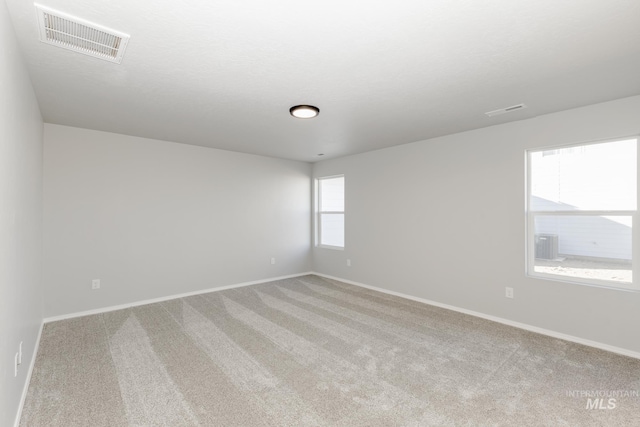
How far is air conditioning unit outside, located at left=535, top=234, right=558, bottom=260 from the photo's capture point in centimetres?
331

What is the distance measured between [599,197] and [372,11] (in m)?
3.09

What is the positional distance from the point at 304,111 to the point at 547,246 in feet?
10.2

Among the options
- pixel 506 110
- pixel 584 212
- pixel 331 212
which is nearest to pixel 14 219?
pixel 506 110

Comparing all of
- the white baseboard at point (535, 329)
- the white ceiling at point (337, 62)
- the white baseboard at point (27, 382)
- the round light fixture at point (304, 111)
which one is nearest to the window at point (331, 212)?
the white baseboard at point (535, 329)

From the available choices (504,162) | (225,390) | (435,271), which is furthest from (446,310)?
(225,390)

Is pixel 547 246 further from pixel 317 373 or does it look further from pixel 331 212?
pixel 331 212

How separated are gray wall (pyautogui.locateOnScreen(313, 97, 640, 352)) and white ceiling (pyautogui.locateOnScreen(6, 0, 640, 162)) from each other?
0.99 ft

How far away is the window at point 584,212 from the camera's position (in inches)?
113

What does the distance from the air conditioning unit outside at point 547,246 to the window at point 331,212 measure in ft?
10.5

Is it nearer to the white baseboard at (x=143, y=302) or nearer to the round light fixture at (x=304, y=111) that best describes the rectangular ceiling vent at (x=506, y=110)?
the round light fixture at (x=304, y=111)

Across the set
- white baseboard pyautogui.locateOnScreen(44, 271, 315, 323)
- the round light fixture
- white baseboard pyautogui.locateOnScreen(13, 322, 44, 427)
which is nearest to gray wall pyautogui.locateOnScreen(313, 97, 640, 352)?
white baseboard pyautogui.locateOnScreen(44, 271, 315, 323)

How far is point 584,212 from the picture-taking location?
10.2 ft

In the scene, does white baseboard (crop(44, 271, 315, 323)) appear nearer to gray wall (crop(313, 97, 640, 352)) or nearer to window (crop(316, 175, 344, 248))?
window (crop(316, 175, 344, 248))

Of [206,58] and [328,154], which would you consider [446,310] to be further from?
[206,58]
